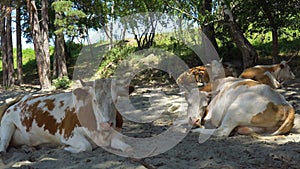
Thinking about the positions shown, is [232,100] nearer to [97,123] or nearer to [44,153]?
[97,123]

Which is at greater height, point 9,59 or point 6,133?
point 9,59

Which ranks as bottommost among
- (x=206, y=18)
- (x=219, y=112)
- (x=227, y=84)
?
(x=219, y=112)

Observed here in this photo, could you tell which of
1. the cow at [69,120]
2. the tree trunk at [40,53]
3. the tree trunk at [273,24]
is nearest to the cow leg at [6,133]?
the cow at [69,120]

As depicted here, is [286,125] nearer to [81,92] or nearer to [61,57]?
[81,92]

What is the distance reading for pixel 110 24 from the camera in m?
17.2

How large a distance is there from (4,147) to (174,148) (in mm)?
2108

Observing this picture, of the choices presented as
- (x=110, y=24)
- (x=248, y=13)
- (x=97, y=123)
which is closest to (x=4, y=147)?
(x=97, y=123)

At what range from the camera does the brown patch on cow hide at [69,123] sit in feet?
14.6

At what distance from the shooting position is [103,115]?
3.96 metres

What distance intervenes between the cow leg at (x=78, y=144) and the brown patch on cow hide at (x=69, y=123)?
0.08 metres

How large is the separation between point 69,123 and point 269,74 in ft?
17.5

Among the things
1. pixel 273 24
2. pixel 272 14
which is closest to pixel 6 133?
pixel 273 24

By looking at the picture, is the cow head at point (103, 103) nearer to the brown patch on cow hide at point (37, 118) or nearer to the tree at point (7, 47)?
the brown patch on cow hide at point (37, 118)

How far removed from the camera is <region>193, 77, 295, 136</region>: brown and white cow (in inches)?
192
